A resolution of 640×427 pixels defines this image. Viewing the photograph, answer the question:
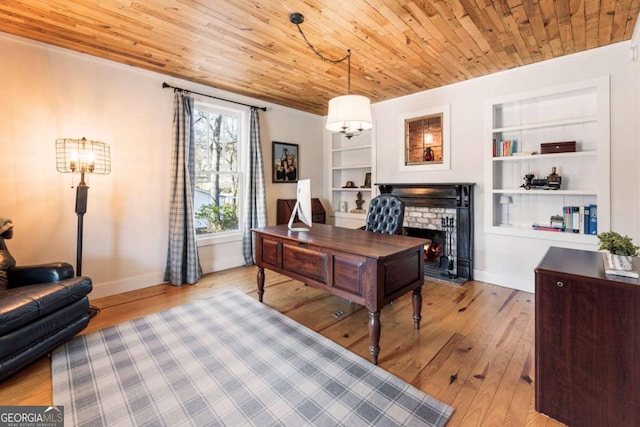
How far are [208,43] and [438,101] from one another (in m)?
3.02

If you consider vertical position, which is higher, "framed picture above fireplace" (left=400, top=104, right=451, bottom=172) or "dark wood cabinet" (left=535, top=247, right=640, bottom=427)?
"framed picture above fireplace" (left=400, top=104, right=451, bottom=172)

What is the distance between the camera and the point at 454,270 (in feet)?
12.9

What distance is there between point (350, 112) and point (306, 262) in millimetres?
1345

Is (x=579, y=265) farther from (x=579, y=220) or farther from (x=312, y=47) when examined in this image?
(x=312, y=47)

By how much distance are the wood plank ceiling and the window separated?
2.34ft

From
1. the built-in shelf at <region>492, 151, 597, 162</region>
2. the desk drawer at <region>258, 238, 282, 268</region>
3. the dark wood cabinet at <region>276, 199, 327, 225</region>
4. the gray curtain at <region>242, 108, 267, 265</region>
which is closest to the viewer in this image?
the desk drawer at <region>258, 238, 282, 268</region>

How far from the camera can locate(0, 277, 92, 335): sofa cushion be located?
1.77 meters

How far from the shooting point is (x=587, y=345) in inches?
55.4

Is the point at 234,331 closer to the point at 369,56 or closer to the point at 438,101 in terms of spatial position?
the point at 369,56

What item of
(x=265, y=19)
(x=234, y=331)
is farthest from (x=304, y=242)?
(x=265, y=19)

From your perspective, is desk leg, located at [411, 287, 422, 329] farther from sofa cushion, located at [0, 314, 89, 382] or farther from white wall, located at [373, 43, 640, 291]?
sofa cushion, located at [0, 314, 89, 382]

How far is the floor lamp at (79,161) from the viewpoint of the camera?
281cm

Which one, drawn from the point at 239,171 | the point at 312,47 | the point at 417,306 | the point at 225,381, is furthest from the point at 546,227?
the point at 239,171

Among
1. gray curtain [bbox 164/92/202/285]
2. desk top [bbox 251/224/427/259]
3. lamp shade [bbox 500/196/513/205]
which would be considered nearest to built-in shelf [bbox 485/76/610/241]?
lamp shade [bbox 500/196/513/205]
